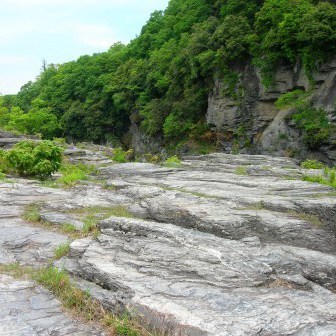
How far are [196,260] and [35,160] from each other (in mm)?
11918

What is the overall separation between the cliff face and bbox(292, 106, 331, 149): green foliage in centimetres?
32

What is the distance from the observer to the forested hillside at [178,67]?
3023 cm

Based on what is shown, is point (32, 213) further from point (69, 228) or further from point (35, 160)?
point (35, 160)

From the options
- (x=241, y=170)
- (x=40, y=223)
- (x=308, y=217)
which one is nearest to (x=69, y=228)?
(x=40, y=223)

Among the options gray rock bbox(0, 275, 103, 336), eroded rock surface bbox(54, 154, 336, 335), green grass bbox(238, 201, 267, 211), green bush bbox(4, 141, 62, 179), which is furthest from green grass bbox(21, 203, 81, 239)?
green bush bbox(4, 141, 62, 179)

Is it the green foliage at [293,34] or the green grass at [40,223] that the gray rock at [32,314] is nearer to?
the green grass at [40,223]

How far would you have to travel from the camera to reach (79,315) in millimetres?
4945

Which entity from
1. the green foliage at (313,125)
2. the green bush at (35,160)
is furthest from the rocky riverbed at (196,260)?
the green foliage at (313,125)

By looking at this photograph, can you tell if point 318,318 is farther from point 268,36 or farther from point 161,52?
point 161,52

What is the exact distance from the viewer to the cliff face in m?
28.8

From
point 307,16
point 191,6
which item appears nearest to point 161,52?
point 191,6

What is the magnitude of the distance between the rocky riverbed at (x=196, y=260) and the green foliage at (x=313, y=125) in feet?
62.9

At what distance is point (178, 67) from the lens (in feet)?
136

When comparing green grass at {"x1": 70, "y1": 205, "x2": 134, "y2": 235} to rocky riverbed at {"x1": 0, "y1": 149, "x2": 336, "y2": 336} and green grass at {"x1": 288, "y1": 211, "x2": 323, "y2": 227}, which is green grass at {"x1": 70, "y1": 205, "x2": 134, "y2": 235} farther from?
green grass at {"x1": 288, "y1": 211, "x2": 323, "y2": 227}
